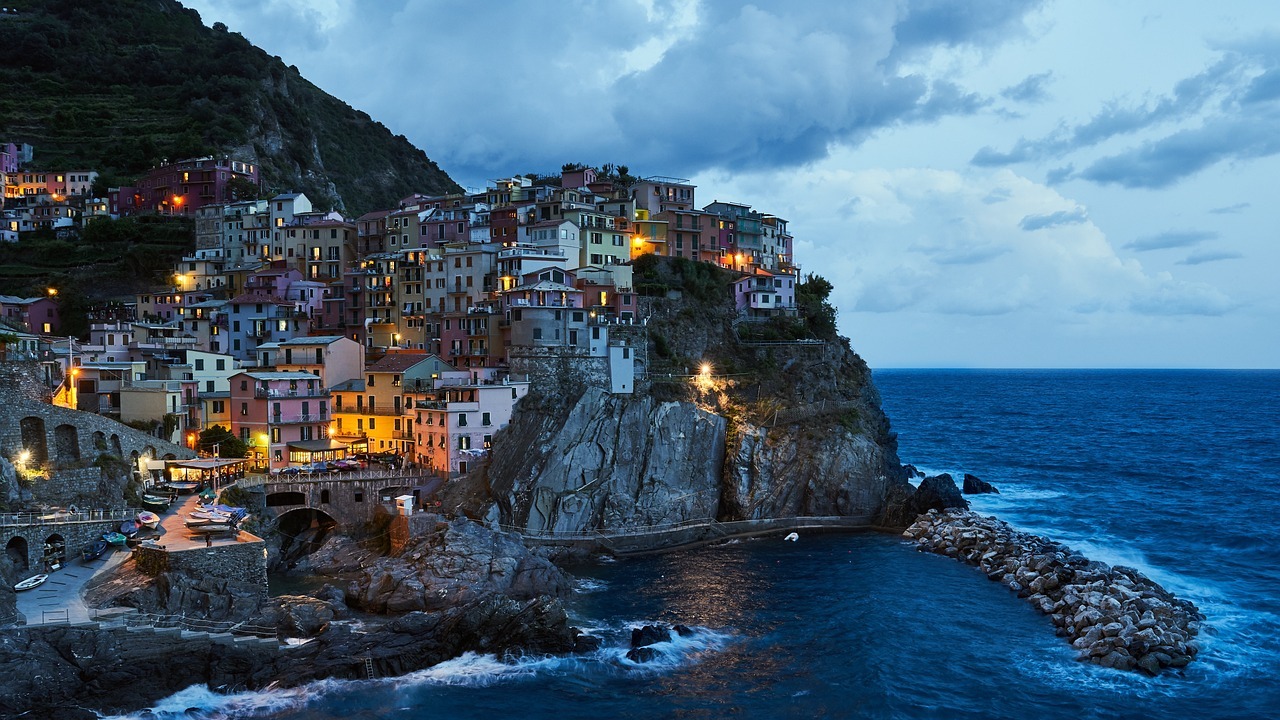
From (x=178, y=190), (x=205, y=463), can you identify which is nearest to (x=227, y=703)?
(x=205, y=463)

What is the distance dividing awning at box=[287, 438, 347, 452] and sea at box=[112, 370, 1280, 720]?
24.2 m

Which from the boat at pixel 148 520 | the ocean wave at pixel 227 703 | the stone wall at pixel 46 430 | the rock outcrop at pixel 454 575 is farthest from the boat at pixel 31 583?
the rock outcrop at pixel 454 575

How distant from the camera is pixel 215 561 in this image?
43.9 m

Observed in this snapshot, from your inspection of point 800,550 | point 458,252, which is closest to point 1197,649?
point 800,550

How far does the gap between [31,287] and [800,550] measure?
8143cm

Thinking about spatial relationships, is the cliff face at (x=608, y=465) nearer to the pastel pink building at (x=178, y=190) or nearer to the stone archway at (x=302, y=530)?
the stone archway at (x=302, y=530)

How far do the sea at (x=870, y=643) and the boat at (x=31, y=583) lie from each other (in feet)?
30.4

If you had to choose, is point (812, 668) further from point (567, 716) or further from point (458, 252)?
point (458, 252)

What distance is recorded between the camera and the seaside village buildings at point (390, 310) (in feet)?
224

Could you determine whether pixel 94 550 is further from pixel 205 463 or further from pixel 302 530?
pixel 302 530

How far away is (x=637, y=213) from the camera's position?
93938 mm

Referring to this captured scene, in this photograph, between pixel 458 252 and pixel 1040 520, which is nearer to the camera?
pixel 1040 520

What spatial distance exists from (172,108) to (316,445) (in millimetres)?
100712

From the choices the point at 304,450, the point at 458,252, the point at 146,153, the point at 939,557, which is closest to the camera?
the point at 939,557
